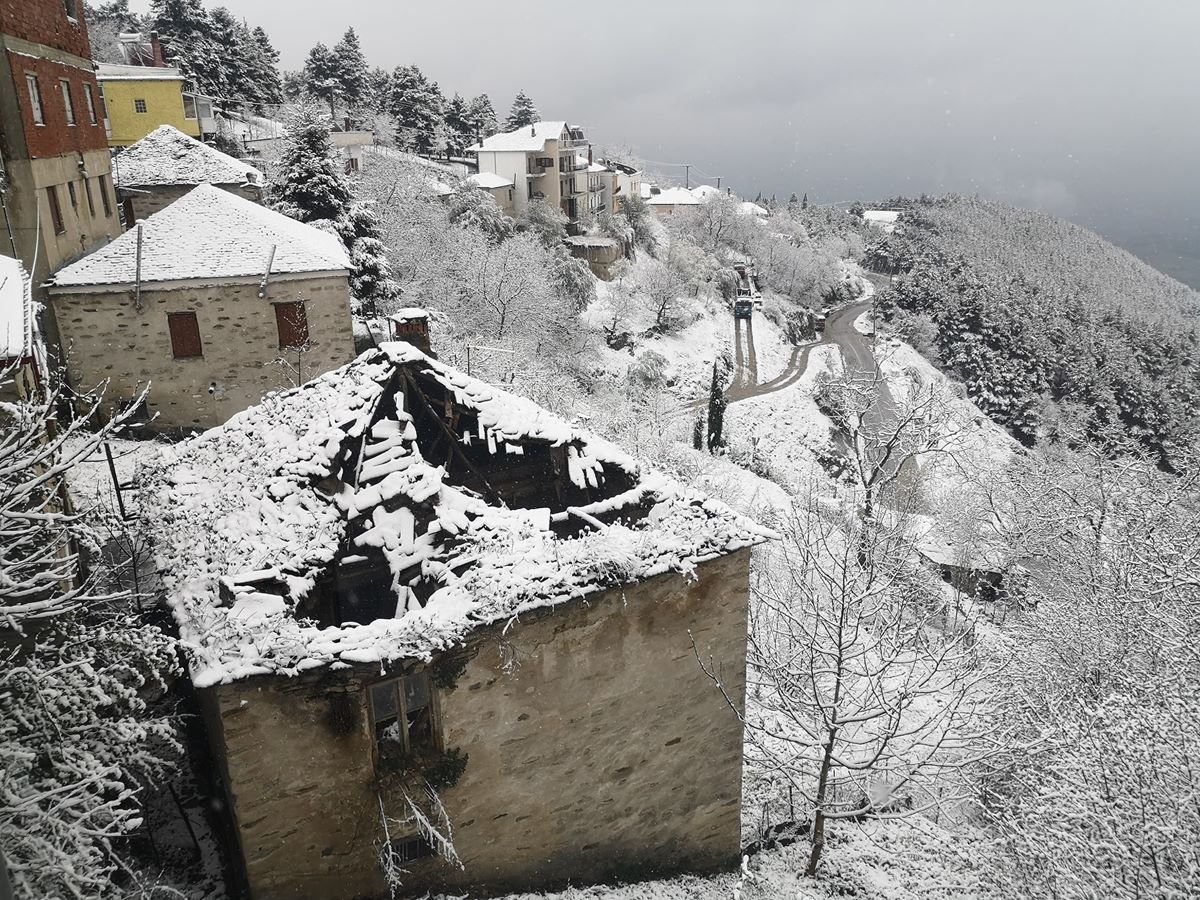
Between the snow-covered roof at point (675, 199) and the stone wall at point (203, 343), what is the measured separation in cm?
5976

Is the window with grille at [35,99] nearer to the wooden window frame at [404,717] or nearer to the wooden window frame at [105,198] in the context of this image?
the wooden window frame at [105,198]

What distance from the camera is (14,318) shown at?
29.7 feet

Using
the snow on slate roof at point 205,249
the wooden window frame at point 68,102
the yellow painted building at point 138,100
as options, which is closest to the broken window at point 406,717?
the snow on slate roof at point 205,249

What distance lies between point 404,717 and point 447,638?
51.0 inches

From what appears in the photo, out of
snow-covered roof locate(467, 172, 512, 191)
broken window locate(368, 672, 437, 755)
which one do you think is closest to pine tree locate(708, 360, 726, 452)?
snow-covered roof locate(467, 172, 512, 191)

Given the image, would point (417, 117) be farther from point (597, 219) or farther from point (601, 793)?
point (601, 793)

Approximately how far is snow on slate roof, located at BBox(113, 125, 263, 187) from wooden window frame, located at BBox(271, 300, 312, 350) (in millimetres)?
9429

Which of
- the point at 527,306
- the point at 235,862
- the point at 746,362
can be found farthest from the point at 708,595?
the point at 746,362

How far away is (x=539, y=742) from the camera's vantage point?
9258 mm

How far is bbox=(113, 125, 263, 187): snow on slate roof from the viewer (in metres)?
27.0

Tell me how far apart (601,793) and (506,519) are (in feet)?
12.0

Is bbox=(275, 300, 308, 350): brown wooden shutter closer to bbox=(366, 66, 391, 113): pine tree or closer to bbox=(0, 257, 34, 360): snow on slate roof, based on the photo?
bbox=(0, 257, 34, 360): snow on slate roof

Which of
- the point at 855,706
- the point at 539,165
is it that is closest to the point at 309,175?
the point at 855,706

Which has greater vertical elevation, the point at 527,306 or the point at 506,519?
the point at 506,519
